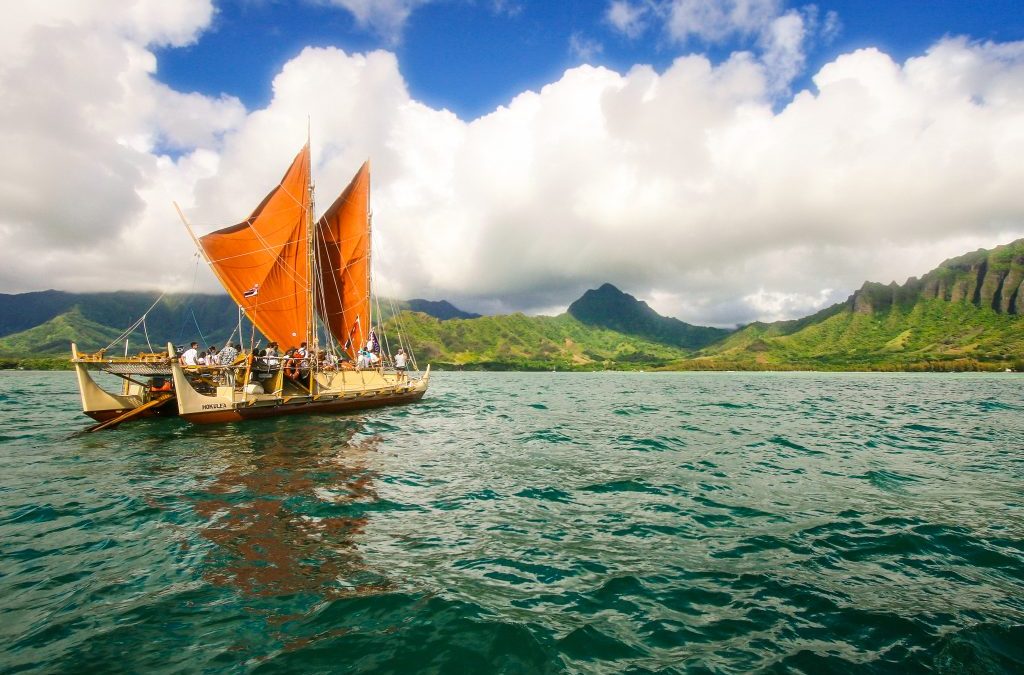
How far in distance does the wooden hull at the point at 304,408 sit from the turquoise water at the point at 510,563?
28.3 feet

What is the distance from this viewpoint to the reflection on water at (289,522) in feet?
25.1

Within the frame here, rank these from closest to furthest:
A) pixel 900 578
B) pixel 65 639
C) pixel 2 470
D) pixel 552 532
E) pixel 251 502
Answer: pixel 65 639 < pixel 900 578 < pixel 552 532 < pixel 251 502 < pixel 2 470

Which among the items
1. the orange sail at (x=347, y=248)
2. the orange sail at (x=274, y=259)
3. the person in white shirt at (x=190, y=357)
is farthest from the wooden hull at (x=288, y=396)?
the orange sail at (x=347, y=248)

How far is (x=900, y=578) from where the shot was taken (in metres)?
7.82

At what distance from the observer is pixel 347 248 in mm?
46750

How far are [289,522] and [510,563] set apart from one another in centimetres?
541

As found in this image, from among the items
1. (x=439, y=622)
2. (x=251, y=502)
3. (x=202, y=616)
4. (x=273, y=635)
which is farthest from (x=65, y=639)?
(x=251, y=502)

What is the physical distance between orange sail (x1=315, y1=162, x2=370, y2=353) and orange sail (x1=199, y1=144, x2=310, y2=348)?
19.4 feet

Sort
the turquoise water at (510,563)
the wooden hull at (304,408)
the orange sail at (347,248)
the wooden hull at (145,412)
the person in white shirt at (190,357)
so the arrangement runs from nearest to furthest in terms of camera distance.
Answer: the turquoise water at (510,563) < the wooden hull at (145,412) < the wooden hull at (304,408) < the person in white shirt at (190,357) < the orange sail at (347,248)

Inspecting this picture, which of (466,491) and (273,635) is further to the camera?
(466,491)

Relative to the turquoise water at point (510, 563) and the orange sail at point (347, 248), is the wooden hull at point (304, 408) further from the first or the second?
the orange sail at point (347, 248)

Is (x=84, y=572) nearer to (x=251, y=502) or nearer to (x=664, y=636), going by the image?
(x=251, y=502)

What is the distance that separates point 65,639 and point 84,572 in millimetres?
2814

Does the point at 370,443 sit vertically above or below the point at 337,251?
below
